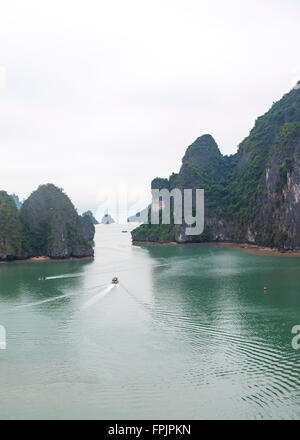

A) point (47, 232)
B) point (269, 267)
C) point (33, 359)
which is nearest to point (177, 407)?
point (33, 359)

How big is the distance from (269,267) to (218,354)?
4283cm

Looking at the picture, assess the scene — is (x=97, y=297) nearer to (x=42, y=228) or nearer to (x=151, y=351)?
(x=151, y=351)

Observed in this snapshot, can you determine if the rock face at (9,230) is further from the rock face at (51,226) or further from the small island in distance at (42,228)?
the rock face at (51,226)

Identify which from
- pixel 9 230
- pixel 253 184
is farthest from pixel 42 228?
pixel 253 184

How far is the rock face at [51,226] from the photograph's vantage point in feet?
273

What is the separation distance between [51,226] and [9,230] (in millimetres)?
9415

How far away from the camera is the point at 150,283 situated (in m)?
52.4

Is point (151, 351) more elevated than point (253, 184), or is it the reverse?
point (253, 184)

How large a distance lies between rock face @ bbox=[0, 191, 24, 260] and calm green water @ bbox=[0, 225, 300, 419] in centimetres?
3034

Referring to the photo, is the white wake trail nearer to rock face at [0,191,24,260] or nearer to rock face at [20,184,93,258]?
rock face at [20,184,93,258]

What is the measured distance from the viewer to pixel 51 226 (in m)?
85.1
